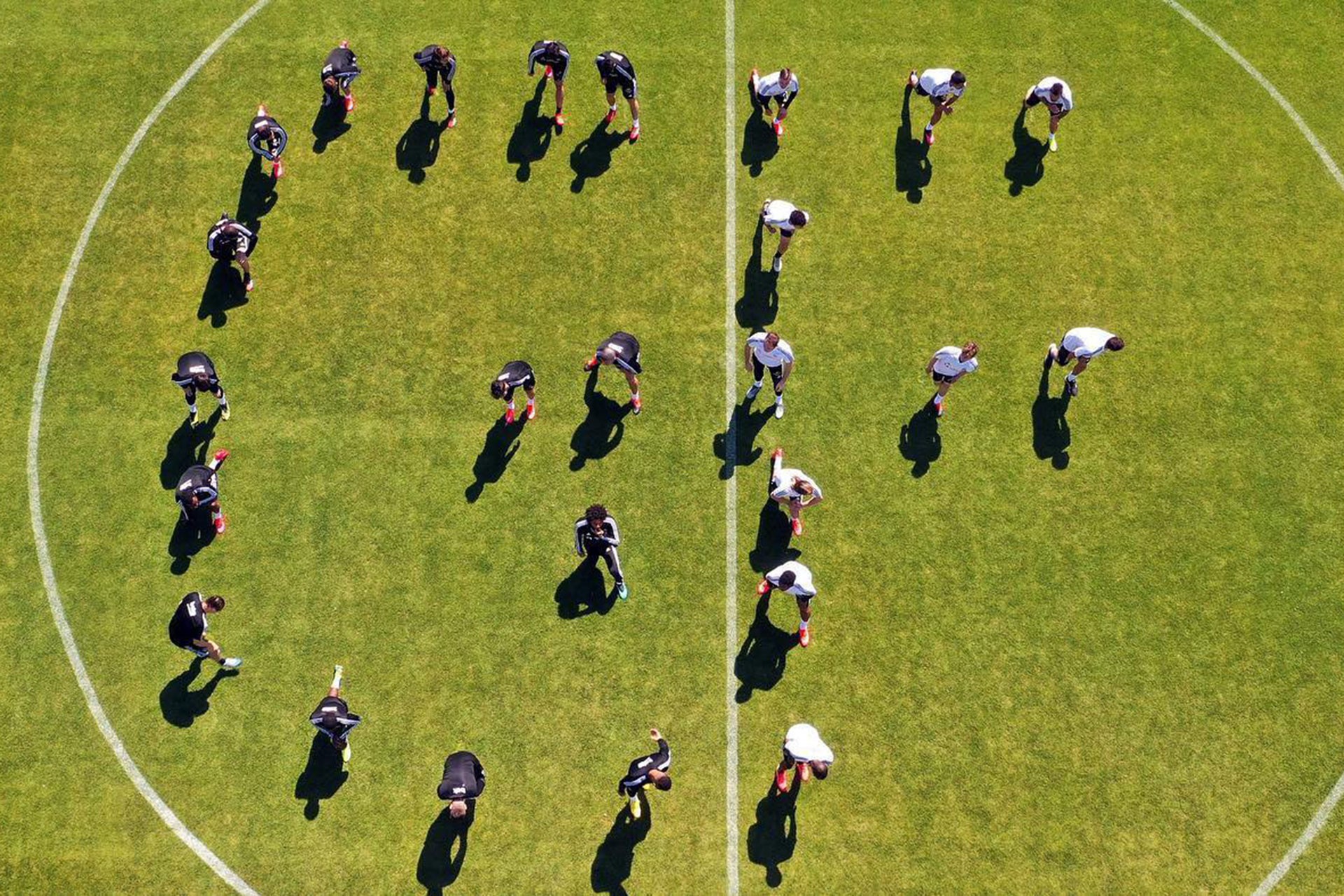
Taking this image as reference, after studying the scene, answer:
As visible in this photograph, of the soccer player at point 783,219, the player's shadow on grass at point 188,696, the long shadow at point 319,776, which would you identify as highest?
the soccer player at point 783,219

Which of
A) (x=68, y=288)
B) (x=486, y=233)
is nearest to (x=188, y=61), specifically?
(x=68, y=288)

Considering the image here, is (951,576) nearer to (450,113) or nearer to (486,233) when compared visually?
(486,233)

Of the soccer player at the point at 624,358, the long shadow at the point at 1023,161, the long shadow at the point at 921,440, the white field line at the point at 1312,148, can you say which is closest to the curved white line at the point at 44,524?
the soccer player at the point at 624,358

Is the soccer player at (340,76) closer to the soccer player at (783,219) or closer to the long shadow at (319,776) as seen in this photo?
the soccer player at (783,219)

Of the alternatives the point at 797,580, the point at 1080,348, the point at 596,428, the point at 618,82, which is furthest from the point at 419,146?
the point at 1080,348

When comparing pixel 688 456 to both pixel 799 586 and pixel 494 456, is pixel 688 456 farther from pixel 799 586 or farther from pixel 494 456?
pixel 494 456

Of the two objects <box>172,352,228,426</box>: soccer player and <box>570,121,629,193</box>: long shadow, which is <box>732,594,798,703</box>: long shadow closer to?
<box>570,121,629,193</box>: long shadow

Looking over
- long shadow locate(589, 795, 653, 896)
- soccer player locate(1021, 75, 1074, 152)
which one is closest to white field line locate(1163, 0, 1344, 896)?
soccer player locate(1021, 75, 1074, 152)
